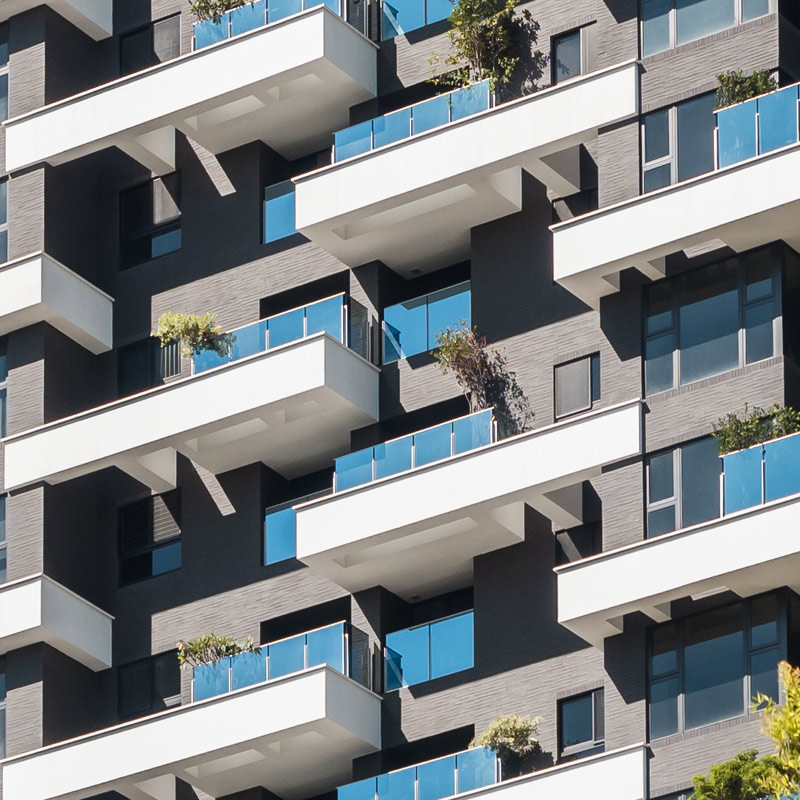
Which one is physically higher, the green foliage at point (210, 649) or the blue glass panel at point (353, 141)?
the blue glass panel at point (353, 141)

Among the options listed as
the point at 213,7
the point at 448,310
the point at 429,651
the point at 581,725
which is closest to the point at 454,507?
the point at 429,651

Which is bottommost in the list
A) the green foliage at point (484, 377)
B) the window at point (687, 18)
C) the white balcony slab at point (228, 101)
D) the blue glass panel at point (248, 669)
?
the blue glass panel at point (248, 669)

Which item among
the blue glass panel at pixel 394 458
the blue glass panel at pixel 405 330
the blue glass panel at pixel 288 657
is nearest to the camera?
the blue glass panel at pixel 288 657

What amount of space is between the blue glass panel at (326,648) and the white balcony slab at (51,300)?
839 cm

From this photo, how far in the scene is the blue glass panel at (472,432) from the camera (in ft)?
149

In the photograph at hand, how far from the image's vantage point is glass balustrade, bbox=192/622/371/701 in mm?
45844

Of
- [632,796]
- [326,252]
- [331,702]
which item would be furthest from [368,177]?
[632,796]

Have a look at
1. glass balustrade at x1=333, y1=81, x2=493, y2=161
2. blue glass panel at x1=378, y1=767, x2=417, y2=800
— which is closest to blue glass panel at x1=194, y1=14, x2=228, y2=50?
glass balustrade at x1=333, y1=81, x2=493, y2=161

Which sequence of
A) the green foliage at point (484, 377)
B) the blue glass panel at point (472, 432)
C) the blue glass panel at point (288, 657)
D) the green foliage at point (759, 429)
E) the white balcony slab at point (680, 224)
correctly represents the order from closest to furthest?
the green foliage at point (759, 429) < the white balcony slab at point (680, 224) < the blue glass panel at point (472, 432) < the blue glass panel at point (288, 657) < the green foliage at point (484, 377)

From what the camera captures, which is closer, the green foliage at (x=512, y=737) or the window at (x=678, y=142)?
the green foliage at (x=512, y=737)

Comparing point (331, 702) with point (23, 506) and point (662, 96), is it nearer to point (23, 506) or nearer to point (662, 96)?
point (23, 506)

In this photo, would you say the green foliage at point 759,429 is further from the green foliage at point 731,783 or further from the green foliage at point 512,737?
the green foliage at point 731,783

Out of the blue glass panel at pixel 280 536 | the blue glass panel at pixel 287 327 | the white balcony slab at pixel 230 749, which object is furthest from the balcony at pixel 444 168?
the white balcony slab at pixel 230 749

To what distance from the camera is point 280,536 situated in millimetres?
48312
